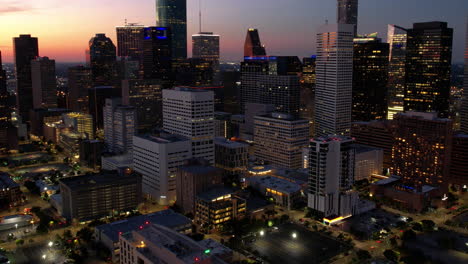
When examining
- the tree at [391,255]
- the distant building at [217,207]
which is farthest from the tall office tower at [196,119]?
the tree at [391,255]

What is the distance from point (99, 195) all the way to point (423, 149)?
344ft

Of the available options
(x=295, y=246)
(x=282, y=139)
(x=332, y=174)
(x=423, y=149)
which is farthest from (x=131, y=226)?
(x=423, y=149)

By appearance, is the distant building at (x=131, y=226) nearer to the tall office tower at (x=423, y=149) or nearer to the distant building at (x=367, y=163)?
the distant building at (x=367, y=163)

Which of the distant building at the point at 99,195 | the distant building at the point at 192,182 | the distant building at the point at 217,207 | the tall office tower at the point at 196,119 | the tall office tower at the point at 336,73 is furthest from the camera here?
the tall office tower at the point at 336,73

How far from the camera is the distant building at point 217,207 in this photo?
116 metres

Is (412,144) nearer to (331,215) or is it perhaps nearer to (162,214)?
(331,215)

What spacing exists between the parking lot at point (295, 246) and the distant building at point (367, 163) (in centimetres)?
5161

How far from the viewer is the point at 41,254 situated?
102 m

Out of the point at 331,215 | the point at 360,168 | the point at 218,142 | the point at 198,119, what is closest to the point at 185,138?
the point at 198,119

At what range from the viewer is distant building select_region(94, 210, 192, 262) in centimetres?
10023

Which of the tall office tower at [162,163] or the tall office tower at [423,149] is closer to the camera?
the tall office tower at [162,163]

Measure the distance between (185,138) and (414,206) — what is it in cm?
7548

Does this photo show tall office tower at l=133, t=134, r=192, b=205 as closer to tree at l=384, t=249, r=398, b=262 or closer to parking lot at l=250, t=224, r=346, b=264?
parking lot at l=250, t=224, r=346, b=264

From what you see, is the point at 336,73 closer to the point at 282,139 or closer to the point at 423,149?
the point at 282,139
